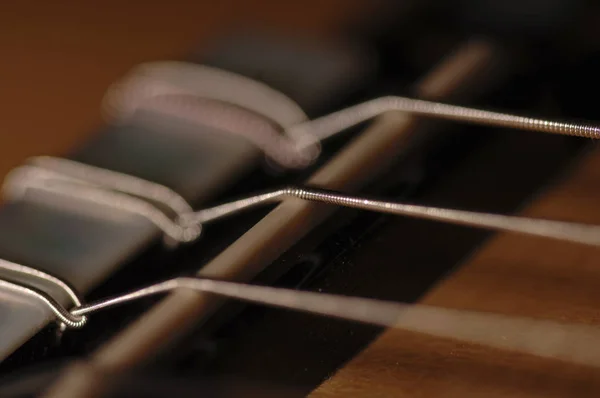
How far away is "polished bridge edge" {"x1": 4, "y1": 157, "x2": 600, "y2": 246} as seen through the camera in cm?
47

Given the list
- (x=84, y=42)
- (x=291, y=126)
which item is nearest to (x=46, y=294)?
(x=291, y=126)

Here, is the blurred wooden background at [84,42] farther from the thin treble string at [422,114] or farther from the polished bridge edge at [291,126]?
the thin treble string at [422,114]

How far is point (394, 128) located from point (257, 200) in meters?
0.10

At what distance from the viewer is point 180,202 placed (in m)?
0.51

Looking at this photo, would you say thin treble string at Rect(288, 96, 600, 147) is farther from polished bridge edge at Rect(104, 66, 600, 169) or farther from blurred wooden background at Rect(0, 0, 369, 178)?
blurred wooden background at Rect(0, 0, 369, 178)

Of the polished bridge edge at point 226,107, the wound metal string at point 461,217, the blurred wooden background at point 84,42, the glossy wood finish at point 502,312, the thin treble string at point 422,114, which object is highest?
the blurred wooden background at point 84,42

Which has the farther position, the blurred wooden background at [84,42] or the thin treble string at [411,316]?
the blurred wooden background at [84,42]

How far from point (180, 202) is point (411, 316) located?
142mm

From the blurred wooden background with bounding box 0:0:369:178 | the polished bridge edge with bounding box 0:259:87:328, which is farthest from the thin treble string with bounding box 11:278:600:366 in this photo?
the blurred wooden background with bounding box 0:0:369:178

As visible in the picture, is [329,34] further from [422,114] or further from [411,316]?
[411,316]

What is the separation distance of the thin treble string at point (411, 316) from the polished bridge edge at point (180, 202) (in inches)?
1.9

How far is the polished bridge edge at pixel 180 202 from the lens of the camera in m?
0.47

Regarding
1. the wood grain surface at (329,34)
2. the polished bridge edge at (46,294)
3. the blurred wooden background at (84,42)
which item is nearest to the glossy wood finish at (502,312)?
the wood grain surface at (329,34)

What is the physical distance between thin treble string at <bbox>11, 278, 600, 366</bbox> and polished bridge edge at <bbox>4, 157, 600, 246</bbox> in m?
0.05
